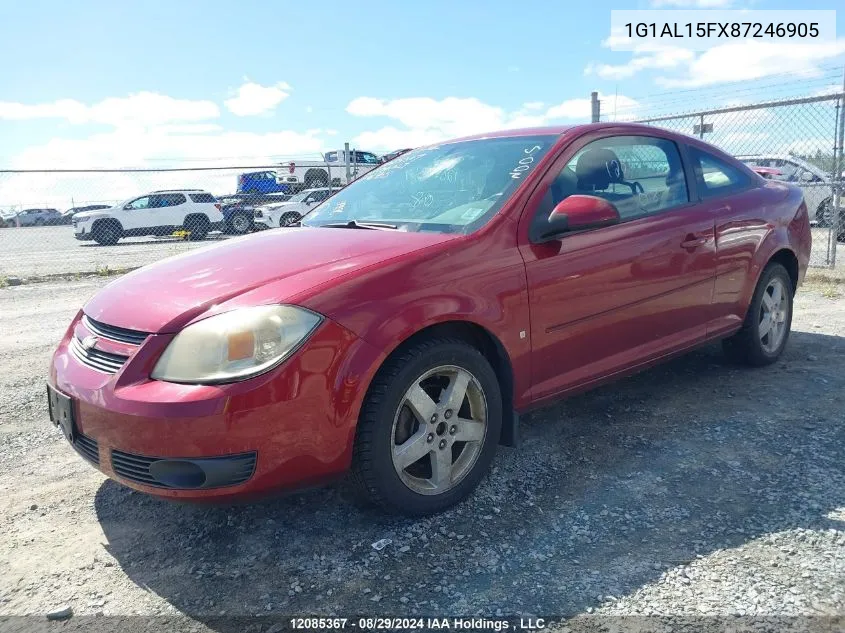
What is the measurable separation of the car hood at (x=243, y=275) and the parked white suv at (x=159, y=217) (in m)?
18.0

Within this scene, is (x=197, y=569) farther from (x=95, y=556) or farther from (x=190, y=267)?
(x=190, y=267)

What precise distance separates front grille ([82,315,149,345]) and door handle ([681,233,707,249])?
8.92 ft

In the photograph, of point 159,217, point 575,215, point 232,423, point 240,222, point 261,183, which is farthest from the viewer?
point 261,183

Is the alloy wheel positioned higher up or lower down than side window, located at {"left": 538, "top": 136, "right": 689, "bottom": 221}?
lower down

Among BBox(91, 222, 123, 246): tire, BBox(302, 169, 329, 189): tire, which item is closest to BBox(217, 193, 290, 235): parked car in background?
BBox(302, 169, 329, 189): tire

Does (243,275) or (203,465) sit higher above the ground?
(243,275)

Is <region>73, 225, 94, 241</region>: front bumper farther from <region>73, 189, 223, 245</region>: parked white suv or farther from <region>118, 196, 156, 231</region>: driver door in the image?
<region>118, 196, 156, 231</region>: driver door

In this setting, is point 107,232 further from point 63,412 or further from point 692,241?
point 692,241

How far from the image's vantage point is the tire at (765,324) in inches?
168

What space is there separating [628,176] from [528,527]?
6.45ft

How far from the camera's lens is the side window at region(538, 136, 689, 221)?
330cm

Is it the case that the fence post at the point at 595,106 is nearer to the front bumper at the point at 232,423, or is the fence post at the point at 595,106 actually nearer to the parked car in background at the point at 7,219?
the front bumper at the point at 232,423

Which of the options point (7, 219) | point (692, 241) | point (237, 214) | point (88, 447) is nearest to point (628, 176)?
point (692, 241)

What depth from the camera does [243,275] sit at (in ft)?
8.64
